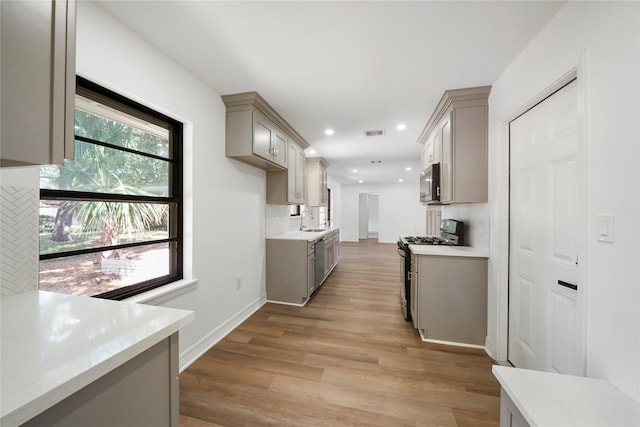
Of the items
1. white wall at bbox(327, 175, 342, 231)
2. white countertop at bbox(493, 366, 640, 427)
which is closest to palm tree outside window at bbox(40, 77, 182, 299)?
white countertop at bbox(493, 366, 640, 427)

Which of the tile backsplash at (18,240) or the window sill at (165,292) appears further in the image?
the window sill at (165,292)

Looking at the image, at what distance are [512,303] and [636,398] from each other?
119 centimetres

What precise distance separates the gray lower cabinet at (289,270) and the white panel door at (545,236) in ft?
7.41

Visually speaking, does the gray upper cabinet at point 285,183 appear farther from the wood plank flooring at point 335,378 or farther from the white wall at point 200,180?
the wood plank flooring at point 335,378

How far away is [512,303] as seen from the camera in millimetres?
2020

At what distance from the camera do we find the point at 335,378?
1.89m

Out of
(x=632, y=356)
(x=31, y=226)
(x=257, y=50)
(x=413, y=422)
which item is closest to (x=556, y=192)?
(x=632, y=356)

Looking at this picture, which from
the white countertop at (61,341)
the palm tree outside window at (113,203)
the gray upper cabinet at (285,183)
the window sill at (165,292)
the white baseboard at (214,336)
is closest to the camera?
the white countertop at (61,341)

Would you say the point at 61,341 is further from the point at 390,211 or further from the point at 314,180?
the point at 390,211

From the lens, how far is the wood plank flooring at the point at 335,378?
1.54 meters

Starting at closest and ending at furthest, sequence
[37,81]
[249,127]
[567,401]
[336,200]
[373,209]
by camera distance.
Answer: [37,81], [567,401], [249,127], [336,200], [373,209]

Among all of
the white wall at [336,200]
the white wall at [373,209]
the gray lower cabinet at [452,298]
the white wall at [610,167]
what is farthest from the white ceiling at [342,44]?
the white wall at [373,209]

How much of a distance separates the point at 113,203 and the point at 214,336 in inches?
59.6

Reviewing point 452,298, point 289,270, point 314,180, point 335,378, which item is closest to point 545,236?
point 452,298
